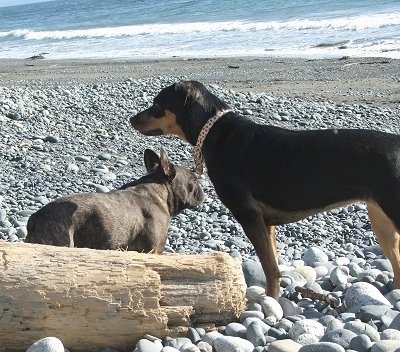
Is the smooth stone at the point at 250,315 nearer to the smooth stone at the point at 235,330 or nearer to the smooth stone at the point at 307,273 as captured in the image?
the smooth stone at the point at 235,330

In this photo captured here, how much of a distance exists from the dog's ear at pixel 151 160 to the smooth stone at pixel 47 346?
3598 mm

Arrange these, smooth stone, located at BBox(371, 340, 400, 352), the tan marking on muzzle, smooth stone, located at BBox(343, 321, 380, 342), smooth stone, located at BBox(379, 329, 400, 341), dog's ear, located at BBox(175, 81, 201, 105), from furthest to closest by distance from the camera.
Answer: the tan marking on muzzle, dog's ear, located at BBox(175, 81, 201, 105), smooth stone, located at BBox(343, 321, 380, 342), smooth stone, located at BBox(379, 329, 400, 341), smooth stone, located at BBox(371, 340, 400, 352)

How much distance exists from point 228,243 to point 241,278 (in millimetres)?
3184

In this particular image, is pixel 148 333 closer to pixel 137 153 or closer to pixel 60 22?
pixel 137 153

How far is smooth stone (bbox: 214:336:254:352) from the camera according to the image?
5.01m

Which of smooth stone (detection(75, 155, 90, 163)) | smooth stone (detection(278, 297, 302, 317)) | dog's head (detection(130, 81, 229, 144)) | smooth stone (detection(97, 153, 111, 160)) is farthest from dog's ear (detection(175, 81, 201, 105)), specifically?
smooth stone (detection(97, 153, 111, 160))

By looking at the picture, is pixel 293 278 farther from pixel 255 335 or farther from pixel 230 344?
pixel 230 344

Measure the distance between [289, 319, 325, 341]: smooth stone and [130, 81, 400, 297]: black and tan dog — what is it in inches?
39.3

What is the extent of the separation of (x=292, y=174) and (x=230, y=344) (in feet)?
6.85

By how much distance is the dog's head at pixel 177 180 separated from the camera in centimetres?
801

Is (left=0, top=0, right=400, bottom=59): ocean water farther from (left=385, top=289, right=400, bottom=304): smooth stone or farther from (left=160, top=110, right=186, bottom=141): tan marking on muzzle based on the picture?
(left=385, top=289, right=400, bottom=304): smooth stone

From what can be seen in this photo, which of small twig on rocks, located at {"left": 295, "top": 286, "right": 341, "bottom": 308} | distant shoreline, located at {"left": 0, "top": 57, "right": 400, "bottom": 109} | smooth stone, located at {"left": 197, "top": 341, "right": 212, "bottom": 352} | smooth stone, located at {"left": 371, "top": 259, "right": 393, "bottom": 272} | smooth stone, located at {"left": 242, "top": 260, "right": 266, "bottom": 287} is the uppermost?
smooth stone, located at {"left": 197, "top": 341, "right": 212, "bottom": 352}

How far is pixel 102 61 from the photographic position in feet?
109

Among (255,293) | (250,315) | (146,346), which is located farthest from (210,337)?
(255,293)
